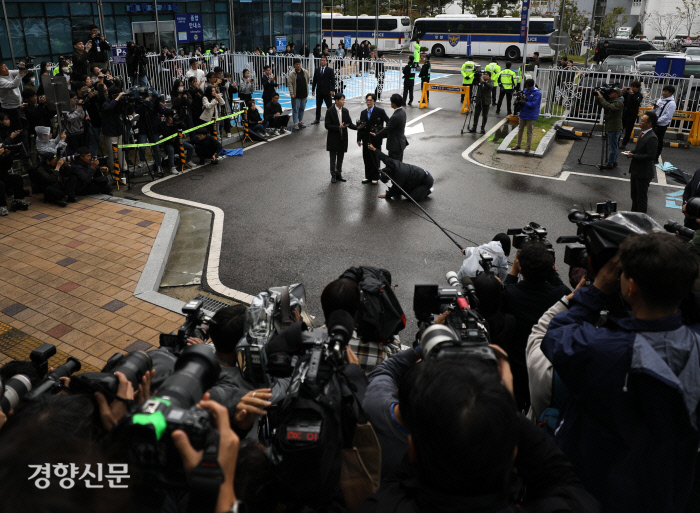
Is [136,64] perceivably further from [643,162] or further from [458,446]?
[458,446]

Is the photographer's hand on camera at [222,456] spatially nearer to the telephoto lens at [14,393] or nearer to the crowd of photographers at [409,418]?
the crowd of photographers at [409,418]

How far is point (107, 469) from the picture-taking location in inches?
74.2

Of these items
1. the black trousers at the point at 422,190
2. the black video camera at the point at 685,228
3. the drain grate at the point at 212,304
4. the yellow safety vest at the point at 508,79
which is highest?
the yellow safety vest at the point at 508,79

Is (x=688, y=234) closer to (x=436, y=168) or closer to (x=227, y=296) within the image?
(x=227, y=296)

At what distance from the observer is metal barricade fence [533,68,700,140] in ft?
53.3

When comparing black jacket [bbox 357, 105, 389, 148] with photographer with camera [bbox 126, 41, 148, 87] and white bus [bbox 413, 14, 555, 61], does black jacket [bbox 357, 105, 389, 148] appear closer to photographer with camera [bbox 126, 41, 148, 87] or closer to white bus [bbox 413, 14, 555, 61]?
photographer with camera [bbox 126, 41, 148, 87]

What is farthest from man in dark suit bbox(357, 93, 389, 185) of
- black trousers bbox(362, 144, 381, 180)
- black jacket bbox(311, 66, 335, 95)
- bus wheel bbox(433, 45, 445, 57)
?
bus wheel bbox(433, 45, 445, 57)

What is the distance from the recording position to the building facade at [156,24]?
17.8 m

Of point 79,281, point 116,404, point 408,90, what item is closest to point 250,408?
point 116,404

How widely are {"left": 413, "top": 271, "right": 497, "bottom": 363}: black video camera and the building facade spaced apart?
16.8 m

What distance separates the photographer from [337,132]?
1185 centimetres

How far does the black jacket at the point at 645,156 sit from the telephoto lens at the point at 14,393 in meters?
9.56

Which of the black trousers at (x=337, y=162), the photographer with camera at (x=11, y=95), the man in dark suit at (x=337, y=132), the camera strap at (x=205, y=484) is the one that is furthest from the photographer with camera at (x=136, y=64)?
the camera strap at (x=205, y=484)

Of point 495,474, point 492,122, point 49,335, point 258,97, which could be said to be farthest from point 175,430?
point 258,97
